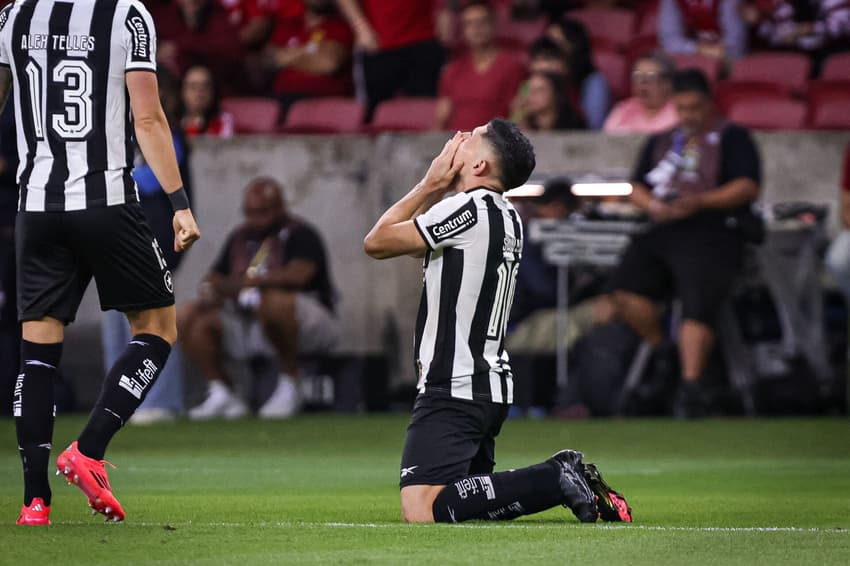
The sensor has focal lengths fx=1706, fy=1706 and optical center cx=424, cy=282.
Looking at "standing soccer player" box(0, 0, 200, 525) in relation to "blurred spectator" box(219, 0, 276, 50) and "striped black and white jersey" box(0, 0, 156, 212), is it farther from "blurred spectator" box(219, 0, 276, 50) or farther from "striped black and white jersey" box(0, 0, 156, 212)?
"blurred spectator" box(219, 0, 276, 50)

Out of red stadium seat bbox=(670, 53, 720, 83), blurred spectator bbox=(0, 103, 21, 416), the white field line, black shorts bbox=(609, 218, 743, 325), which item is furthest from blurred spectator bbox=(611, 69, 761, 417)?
the white field line

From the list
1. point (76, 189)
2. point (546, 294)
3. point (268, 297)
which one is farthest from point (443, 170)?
point (268, 297)

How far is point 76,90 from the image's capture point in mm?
5695

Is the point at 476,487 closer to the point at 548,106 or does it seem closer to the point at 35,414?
the point at 35,414

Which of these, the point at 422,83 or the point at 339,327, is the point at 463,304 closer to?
the point at 339,327

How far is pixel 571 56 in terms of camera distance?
44.3ft

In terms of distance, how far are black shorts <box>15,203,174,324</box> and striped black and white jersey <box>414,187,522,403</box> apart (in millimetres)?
965

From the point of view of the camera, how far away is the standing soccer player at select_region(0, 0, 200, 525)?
5.68 meters

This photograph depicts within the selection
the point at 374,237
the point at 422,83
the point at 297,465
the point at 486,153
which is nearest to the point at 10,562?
the point at 374,237

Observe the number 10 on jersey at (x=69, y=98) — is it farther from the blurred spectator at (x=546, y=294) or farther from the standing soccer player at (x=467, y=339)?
the blurred spectator at (x=546, y=294)

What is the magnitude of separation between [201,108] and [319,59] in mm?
1897

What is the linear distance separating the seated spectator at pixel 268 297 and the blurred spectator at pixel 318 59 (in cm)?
243

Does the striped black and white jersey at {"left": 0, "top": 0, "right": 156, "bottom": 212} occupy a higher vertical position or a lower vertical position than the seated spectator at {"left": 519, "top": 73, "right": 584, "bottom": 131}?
higher

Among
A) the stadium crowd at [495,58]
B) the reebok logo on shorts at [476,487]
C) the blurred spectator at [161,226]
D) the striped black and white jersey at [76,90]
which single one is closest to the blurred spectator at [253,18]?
the stadium crowd at [495,58]
